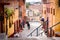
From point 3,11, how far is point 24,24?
1217 mm

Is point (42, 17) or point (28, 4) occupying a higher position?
point (28, 4)

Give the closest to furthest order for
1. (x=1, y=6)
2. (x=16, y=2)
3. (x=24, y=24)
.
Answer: (x=1, y=6)
(x=16, y=2)
(x=24, y=24)

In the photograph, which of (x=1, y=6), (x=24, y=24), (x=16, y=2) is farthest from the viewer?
(x=24, y=24)

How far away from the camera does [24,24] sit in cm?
562

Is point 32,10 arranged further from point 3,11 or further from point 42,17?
point 3,11

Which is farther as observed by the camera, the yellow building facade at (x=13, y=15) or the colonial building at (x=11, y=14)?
the yellow building facade at (x=13, y=15)

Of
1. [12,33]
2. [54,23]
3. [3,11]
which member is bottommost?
[12,33]

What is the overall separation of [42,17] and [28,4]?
0.67 metres

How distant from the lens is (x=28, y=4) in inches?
223

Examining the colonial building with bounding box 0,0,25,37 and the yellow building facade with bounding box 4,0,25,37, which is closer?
the colonial building with bounding box 0,0,25,37

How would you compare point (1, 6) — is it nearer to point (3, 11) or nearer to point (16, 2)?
point (3, 11)

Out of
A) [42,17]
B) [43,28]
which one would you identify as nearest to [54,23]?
[43,28]

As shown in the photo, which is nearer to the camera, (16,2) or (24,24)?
(16,2)

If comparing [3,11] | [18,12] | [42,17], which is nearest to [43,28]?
[42,17]
